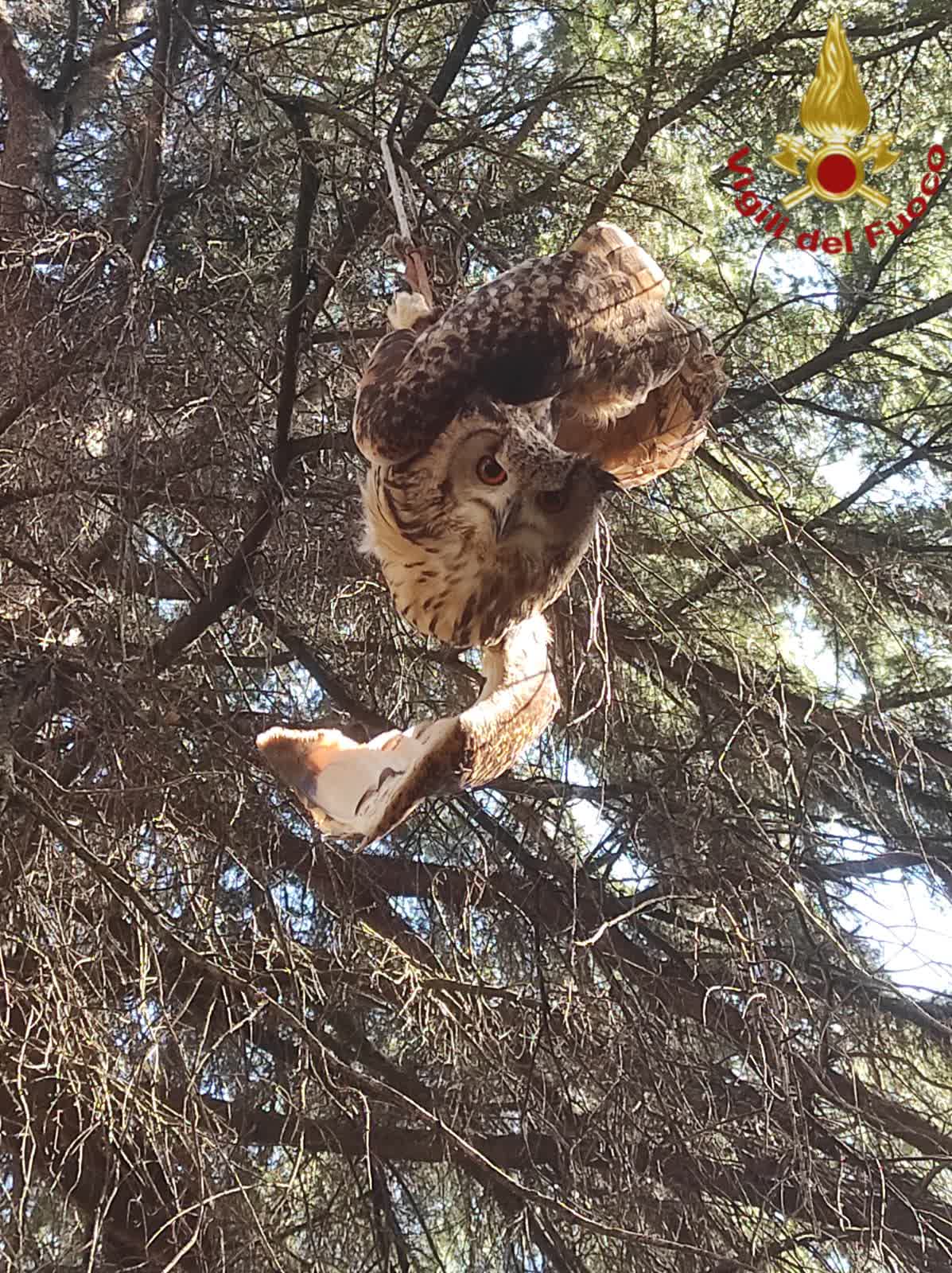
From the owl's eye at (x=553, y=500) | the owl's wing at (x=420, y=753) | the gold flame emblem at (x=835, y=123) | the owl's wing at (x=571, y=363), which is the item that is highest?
the gold flame emblem at (x=835, y=123)

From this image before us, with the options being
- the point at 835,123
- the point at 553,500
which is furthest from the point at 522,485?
the point at 835,123

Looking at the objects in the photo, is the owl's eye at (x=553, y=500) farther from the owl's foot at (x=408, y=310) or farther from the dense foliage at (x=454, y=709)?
the dense foliage at (x=454, y=709)

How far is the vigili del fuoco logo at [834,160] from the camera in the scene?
1.30 m

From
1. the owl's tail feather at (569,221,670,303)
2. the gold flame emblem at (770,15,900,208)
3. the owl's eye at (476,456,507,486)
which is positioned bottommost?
the owl's eye at (476,456,507,486)

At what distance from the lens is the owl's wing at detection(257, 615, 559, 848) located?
0.84 m

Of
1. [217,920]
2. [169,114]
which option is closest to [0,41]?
[169,114]

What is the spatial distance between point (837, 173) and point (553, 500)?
37.8 inches

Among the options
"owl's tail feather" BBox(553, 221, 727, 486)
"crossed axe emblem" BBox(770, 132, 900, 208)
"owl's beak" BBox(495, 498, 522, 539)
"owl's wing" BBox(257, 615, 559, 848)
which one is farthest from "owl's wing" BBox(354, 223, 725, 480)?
"crossed axe emblem" BBox(770, 132, 900, 208)

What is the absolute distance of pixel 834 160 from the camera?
1.53m

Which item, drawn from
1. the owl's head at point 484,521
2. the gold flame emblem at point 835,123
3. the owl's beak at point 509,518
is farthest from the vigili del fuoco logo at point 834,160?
the owl's beak at point 509,518

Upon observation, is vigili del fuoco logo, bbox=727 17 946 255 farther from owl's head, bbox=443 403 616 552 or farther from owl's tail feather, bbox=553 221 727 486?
owl's head, bbox=443 403 616 552

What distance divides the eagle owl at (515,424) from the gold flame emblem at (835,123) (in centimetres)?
35

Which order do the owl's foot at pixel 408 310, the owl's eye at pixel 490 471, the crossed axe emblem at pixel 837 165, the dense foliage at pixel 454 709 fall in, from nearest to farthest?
the owl's eye at pixel 490 471 < the owl's foot at pixel 408 310 < the crossed axe emblem at pixel 837 165 < the dense foliage at pixel 454 709

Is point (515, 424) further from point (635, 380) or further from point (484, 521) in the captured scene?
point (635, 380)
